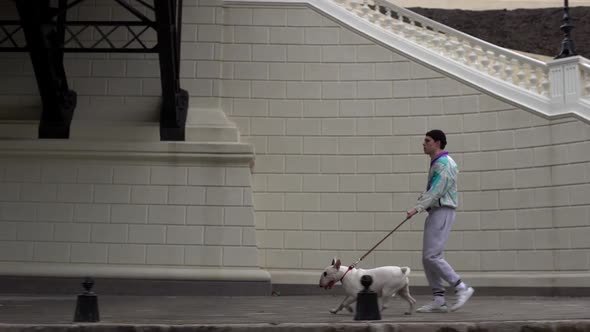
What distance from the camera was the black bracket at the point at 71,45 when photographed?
10820 mm

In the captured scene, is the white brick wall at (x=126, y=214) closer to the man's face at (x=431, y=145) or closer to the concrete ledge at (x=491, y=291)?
the concrete ledge at (x=491, y=291)

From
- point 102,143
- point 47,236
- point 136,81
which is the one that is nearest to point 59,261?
point 47,236

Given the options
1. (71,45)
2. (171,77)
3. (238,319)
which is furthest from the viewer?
(71,45)

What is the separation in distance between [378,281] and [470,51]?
666cm

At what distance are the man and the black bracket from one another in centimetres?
546

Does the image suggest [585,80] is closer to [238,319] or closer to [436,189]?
[436,189]

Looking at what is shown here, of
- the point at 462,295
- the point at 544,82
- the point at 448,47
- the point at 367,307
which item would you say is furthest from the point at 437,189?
the point at 448,47

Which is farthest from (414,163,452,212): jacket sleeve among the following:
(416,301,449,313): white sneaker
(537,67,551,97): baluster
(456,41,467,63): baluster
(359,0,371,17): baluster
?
(359,0,371,17): baluster

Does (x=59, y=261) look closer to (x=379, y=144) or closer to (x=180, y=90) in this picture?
(x=180, y=90)

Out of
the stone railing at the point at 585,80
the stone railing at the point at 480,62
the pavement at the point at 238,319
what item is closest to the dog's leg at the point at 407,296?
the pavement at the point at 238,319

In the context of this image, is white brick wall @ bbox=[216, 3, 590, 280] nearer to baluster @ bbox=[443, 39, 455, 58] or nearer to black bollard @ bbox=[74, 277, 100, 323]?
baluster @ bbox=[443, 39, 455, 58]

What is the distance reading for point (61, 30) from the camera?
1227 cm

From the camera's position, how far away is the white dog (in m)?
6.69

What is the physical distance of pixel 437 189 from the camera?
22.5ft
